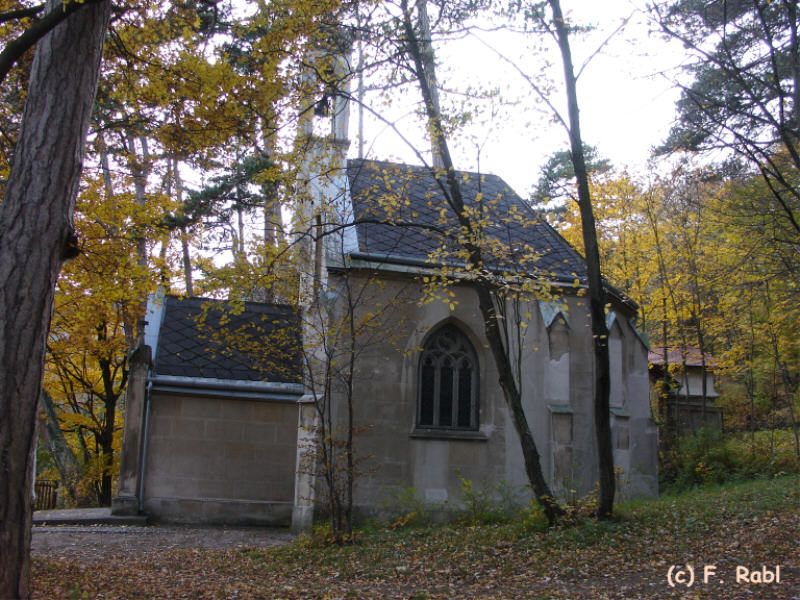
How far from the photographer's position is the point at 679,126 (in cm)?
1255

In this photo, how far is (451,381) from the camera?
14398mm

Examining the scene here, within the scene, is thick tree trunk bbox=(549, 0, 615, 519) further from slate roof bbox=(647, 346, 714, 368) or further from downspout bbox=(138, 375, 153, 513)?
slate roof bbox=(647, 346, 714, 368)

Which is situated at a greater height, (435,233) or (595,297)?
(435,233)

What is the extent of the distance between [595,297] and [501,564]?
378 centimetres

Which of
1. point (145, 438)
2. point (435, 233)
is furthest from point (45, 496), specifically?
point (435, 233)

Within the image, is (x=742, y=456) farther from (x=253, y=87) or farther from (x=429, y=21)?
(x=253, y=87)

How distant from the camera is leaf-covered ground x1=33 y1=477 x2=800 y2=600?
7.11 meters

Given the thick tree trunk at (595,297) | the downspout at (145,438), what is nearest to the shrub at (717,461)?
the thick tree trunk at (595,297)

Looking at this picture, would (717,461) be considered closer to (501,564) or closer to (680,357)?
(680,357)

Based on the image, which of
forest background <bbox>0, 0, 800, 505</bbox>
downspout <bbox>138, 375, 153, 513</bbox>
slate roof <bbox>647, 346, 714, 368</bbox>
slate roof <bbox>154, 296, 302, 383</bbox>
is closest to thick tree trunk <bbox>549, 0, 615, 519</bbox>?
forest background <bbox>0, 0, 800, 505</bbox>

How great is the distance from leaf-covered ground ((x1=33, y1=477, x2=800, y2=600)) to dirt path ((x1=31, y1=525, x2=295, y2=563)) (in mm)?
826

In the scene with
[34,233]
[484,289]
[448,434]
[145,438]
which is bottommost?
[145,438]

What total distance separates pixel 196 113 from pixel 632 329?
11.6 m

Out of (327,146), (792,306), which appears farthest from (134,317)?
(792,306)
